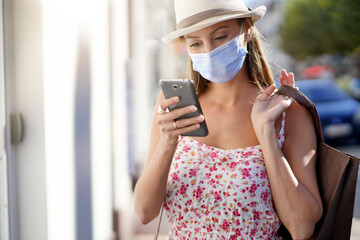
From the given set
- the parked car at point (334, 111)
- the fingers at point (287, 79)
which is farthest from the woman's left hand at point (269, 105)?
the parked car at point (334, 111)

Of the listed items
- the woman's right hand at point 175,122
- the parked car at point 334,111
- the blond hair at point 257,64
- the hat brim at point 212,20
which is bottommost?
the parked car at point 334,111

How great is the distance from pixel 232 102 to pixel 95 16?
2.20 meters

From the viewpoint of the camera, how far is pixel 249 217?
2.03 m

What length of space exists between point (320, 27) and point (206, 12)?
20.9m

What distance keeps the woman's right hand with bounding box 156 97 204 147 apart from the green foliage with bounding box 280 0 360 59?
1491 centimetres

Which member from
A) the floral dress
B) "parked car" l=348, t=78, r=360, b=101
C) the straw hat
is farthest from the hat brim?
"parked car" l=348, t=78, r=360, b=101

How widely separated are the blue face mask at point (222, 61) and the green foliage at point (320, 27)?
14.6 m

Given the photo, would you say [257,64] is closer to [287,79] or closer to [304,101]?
[287,79]

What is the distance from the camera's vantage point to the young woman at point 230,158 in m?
1.98

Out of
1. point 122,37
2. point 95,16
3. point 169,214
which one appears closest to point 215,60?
point 169,214

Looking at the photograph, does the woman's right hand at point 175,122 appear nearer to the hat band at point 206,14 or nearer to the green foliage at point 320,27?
the hat band at point 206,14

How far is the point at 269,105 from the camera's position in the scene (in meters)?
2.07

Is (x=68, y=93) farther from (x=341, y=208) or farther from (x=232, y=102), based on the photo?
(x=341, y=208)

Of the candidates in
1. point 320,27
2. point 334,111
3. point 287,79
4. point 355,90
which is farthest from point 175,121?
point 320,27
